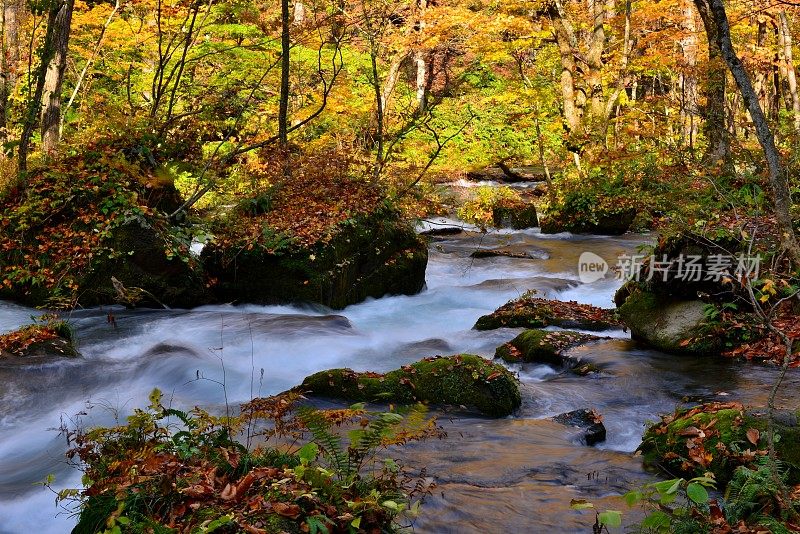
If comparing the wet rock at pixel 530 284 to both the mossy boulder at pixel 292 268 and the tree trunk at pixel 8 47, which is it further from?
the tree trunk at pixel 8 47

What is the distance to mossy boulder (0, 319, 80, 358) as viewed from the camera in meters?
7.90

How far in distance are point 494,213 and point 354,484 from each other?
59.0ft

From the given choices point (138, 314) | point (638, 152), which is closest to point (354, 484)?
point (138, 314)

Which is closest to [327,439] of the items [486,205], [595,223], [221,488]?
[221,488]

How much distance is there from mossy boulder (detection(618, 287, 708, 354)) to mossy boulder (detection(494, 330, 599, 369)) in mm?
791

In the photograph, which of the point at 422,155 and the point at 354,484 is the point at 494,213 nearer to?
the point at 422,155

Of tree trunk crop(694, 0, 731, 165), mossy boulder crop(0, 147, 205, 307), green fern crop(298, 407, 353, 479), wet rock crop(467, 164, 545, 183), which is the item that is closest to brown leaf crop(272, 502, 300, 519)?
green fern crop(298, 407, 353, 479)

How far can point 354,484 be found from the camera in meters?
3.65

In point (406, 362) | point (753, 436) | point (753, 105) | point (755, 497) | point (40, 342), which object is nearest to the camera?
point (755, 497)

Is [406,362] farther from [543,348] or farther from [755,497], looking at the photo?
[755,497]

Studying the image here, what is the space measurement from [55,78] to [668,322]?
11728 mm

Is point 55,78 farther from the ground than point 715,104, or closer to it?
farther from the ground

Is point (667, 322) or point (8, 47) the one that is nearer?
point (667, 322)

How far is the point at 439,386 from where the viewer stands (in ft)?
22.8
